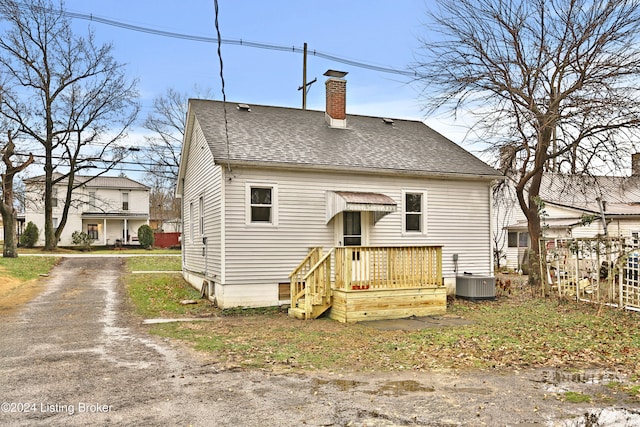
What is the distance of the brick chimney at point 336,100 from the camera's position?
16177mm

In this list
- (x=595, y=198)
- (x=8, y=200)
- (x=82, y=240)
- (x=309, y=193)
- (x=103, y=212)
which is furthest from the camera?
(x=103, y=212)

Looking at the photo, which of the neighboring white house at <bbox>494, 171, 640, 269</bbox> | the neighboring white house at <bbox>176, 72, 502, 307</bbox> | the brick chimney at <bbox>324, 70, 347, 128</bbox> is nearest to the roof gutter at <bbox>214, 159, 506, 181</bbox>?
the neighboring white house at <bbox>176, 72, 502, 307</bbox>

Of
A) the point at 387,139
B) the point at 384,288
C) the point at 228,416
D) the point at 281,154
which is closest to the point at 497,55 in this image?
the point at 387,139

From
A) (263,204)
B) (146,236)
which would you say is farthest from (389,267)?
(146,236)

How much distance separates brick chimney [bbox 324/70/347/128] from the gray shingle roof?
0.30 m

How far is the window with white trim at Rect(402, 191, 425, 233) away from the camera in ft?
48.2

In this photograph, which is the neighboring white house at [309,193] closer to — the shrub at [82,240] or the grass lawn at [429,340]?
the grass lawn at [429,340]

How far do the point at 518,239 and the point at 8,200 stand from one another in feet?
82.8

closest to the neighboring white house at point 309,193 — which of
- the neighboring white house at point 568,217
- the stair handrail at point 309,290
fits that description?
the stair handrail at point 309,290

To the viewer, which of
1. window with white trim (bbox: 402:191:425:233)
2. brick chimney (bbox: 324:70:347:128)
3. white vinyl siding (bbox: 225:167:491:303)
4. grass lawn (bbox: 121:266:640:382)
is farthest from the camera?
brick chimney (bbox: 324:70:347:128)

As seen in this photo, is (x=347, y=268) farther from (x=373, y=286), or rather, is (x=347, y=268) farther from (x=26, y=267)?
(x=26, y=267)

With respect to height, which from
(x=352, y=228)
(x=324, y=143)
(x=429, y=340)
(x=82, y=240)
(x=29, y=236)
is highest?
(x=324, y=143)

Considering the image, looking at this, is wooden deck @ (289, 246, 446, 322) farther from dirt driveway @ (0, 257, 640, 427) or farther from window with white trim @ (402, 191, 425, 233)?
dirt driveway @ (0, 257, 640, 427)

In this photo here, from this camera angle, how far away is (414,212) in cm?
1471
